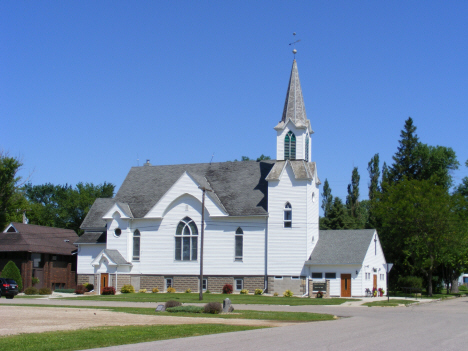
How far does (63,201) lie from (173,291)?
4414cm

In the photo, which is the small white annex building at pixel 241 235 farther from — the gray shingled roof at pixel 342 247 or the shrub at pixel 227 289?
the shrub at pixel 227 289

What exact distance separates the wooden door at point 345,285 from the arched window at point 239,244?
9359 mm

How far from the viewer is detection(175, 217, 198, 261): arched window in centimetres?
5316

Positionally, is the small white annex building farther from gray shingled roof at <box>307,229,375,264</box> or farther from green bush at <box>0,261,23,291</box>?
green bush at <box>0,261,23,291</box>

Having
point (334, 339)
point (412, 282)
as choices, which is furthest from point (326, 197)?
point (334, 339)

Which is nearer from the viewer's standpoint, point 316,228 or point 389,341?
point 389,341

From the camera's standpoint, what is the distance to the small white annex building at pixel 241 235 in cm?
4962

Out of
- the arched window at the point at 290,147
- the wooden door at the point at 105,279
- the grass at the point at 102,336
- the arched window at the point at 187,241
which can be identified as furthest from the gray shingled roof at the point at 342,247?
the grass at the point at 102,336

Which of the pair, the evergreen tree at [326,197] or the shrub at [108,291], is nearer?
the shrub at [108,291]

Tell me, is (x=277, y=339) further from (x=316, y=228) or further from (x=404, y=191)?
(x=404, y=191)

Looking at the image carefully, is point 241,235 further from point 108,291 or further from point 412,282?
point 412,282

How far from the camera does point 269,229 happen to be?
5088cm

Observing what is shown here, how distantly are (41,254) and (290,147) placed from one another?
27.6 metres

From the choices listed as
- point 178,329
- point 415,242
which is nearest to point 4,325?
point 178,329
